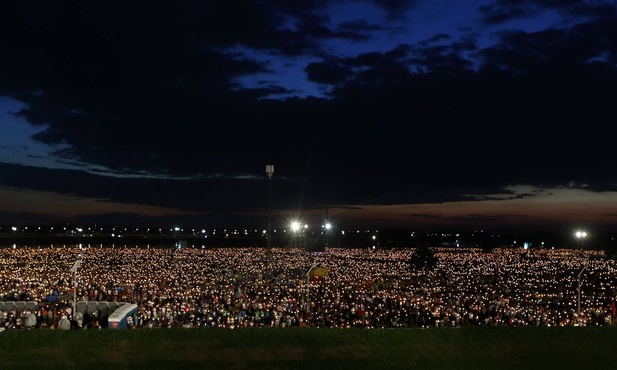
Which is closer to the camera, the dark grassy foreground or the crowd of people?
the dark grassy foreground

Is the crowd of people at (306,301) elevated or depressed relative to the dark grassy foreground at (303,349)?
depressed

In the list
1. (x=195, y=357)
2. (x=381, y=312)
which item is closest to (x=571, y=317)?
(x=381, y=312)

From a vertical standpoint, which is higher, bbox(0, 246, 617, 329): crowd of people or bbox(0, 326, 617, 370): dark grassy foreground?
bbox(0, 326, 617, 370): dark grassy foreground

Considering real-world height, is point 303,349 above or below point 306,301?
above

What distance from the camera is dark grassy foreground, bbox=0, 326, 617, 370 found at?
48.0 feet

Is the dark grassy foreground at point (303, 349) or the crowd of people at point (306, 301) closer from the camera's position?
the dark grassy foreground at point (303, 349)

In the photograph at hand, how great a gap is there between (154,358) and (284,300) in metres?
17.4

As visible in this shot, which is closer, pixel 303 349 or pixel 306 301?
pixel 303 349

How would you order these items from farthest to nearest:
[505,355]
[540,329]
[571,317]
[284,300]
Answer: [284,300]
[571,317]
[540,329]
[505,355]

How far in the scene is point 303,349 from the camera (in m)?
15.4

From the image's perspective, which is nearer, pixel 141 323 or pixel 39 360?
pixel 39 360

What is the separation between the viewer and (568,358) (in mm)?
15742

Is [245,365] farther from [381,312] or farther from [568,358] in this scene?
[381,312]

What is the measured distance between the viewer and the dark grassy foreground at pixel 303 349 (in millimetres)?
14617
